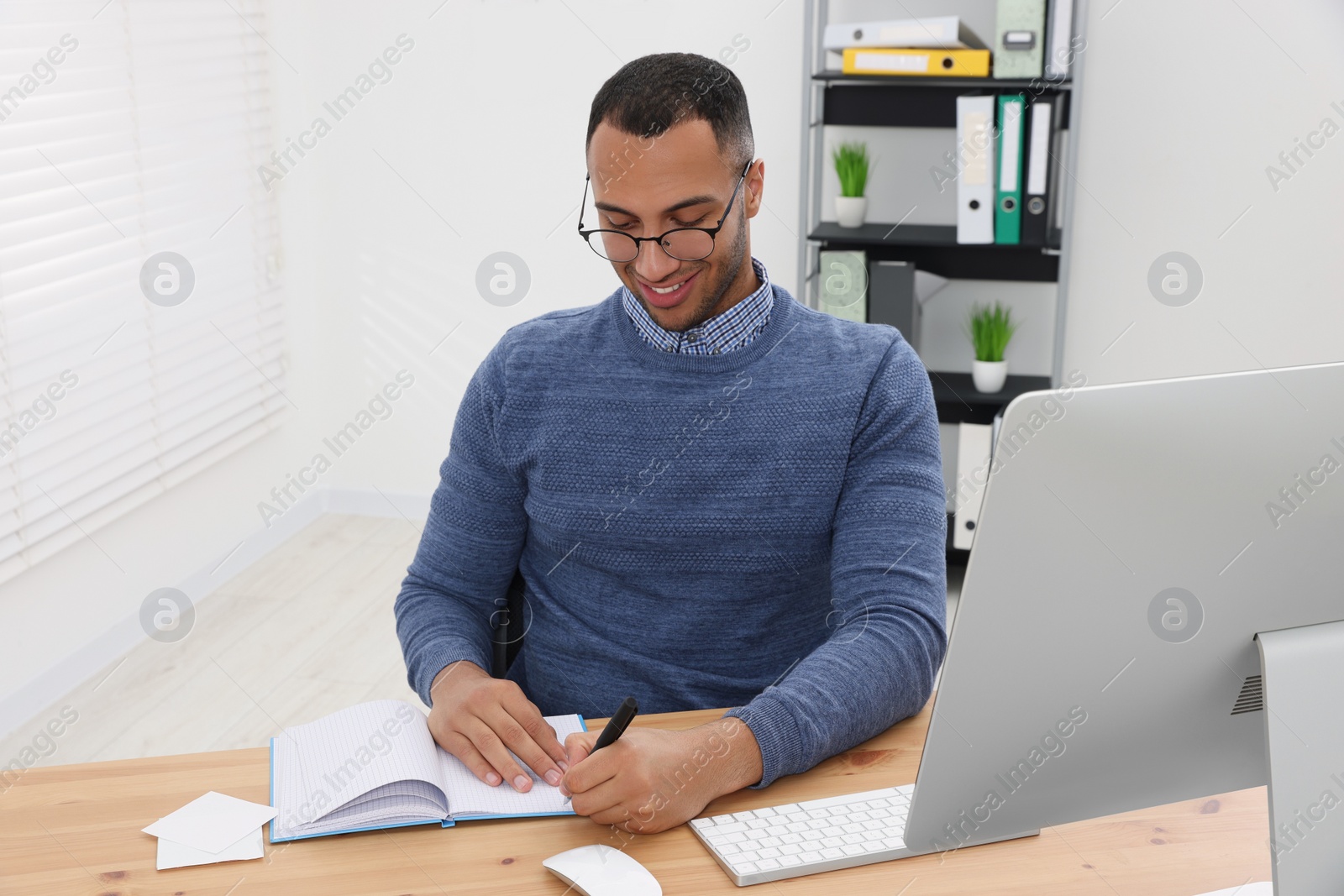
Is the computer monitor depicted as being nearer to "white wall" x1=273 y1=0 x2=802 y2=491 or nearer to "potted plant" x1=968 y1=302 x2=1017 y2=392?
"potted plant" x1=968 y1=302 x2=1017 y2=392

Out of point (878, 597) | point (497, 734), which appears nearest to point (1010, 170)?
→ point (878, 597)

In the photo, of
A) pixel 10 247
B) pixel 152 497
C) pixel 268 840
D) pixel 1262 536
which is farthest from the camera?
pixel 152 497

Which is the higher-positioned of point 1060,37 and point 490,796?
point 1060,37

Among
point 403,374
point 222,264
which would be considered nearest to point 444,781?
point 222,264

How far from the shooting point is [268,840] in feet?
3.37

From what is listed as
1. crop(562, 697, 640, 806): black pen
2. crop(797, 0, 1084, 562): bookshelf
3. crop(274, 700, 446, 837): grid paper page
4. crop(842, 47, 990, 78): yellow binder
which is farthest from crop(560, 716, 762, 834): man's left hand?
→ crop(842, 47, 990, 78): yellow binder

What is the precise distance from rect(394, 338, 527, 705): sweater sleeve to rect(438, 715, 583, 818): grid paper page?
0.94 ft

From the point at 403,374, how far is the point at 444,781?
2.81m

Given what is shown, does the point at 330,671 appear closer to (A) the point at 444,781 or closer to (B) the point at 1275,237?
(A) the point at 444,781

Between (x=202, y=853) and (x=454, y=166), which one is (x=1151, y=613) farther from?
(x=454, y=166)

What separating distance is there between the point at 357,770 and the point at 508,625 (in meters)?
0.41

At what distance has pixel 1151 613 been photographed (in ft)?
2.60

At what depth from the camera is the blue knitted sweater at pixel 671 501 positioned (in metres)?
1.38

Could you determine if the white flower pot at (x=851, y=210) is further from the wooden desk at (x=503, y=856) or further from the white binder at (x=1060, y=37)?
the wooden desk at (x=503, y=856)
